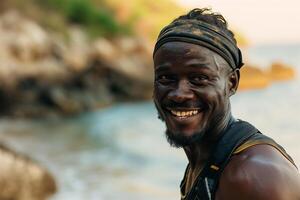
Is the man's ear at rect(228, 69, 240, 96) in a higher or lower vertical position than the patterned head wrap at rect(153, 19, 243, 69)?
lower

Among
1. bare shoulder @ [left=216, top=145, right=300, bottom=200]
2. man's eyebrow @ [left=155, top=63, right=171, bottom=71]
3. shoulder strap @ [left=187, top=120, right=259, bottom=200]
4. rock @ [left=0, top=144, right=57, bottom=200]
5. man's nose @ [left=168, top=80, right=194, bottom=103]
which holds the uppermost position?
rock @ [left=0, top=144, right=57, bottom=200]

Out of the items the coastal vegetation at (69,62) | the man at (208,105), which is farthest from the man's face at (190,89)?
the coastal vegetation at (69,62)

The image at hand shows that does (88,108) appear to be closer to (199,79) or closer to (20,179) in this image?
(20,179)

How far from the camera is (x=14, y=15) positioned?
2852 centimetres

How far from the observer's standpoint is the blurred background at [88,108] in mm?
12789

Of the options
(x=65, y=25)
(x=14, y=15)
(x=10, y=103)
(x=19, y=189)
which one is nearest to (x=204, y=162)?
(x=19, y=189)

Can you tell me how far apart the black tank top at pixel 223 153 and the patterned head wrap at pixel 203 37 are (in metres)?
0.24

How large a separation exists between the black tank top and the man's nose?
188mm

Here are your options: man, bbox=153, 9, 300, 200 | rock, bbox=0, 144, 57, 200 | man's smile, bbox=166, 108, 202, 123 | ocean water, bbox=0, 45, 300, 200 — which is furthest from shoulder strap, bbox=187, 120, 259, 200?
ocean water, bbox=0, 45, 300, 200

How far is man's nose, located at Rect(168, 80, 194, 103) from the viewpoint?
2.21 metres

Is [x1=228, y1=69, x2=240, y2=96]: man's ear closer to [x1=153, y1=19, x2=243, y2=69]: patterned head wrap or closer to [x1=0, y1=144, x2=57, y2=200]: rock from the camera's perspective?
[x1=153, y1=19, x2=243, y2=69]: patterned head wrap

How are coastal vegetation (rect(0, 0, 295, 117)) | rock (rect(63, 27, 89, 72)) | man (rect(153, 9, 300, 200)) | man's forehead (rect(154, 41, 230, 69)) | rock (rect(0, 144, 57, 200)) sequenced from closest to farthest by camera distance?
man (rect(153, 9, 300, 200)) < man's forehead (rect(154, 41, 230, 69)) < rock (rect(0, 144, 57, 200)) < coastal vegetation (rect(0, 0, 295, 117)) < rock (rect(63, 27, 89, 72))

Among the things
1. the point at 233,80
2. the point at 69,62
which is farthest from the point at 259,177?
the point at 69,62

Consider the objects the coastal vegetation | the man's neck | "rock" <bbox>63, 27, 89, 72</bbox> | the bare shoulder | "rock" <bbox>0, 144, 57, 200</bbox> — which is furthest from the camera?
"rock" <bbox>63, 27, 89, 72</bbox>
